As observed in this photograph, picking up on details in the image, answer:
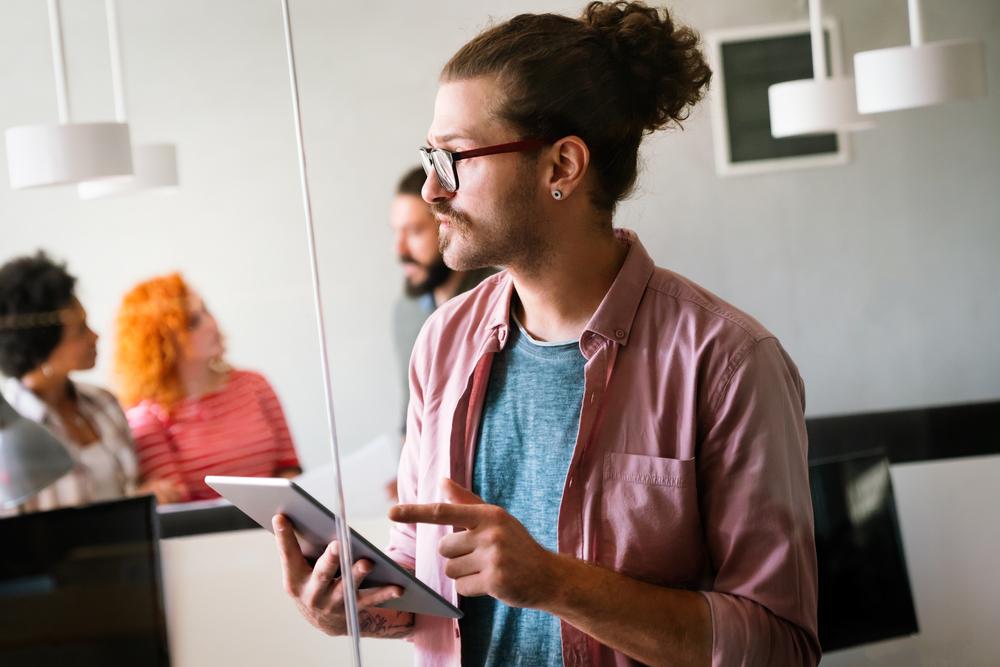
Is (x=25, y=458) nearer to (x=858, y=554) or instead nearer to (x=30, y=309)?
(x=30, y=309)

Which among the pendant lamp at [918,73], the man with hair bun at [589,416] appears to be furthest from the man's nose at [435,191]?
the pendant lamp at [918,73]

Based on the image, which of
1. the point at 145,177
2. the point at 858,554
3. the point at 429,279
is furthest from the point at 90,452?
the point at 858,554

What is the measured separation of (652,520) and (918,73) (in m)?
0.56

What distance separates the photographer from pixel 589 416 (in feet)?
3.27

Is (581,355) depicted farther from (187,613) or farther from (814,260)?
(187,613)

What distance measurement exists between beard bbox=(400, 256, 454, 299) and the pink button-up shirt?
0.21m

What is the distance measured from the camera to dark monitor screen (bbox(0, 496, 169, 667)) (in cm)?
123

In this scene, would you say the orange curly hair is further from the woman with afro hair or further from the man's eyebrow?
the man's eyebrow

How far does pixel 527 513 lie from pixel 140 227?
23.1 inches

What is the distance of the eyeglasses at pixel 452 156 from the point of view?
1.01 m

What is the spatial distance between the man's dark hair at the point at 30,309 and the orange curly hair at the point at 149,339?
0.08 m

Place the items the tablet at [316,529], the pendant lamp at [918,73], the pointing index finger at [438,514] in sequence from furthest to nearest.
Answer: the pendant lamp at [918,73]
the tablet at [316,529]
the pointing index finger at [438,514]

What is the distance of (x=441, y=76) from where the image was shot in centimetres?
116

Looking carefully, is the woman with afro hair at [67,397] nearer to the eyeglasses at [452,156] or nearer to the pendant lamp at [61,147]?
the pendant lamp at [61,147]
